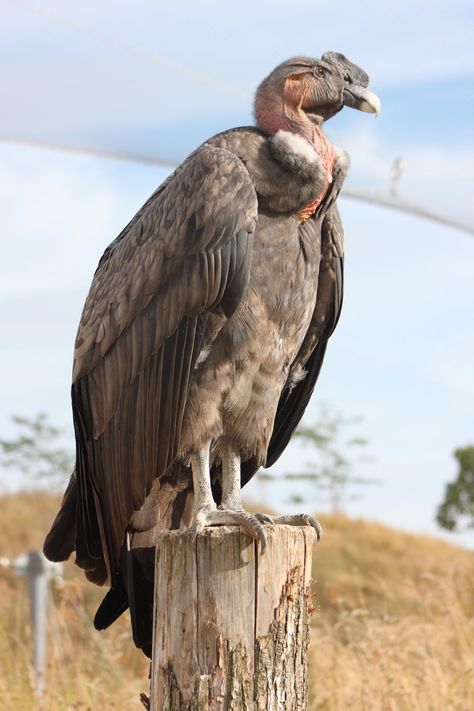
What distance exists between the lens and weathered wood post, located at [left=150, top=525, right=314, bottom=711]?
330cm

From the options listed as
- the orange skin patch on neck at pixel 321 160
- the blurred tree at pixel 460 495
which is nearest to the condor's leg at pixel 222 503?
the orange skin patch on neck at pixel 321 160

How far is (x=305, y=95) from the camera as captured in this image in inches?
161

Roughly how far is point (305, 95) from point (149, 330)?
3.50 feet

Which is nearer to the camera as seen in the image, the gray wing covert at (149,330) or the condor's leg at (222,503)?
the condor's leg at (222,503)

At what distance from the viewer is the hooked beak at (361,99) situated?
406 cm

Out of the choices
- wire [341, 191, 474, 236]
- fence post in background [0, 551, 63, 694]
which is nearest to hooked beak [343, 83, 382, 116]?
fence post in background [0, 551, 63, 694]

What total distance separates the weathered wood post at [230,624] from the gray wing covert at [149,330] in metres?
0.44

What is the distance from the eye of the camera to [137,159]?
28.8ft

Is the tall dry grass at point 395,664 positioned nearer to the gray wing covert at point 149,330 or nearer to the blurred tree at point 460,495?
the gray wing covert at point 149,330

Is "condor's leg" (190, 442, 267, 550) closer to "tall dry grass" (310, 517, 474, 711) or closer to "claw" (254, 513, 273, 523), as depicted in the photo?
"claw" (254, 513, 273, 523)

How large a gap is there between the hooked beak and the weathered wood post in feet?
5.29

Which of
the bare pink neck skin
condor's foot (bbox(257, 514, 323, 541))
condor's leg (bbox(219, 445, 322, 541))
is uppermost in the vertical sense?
the bare pink neck skin

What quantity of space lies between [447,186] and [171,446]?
6476mm

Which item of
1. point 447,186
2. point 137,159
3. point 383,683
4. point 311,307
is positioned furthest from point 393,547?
point 311,307
